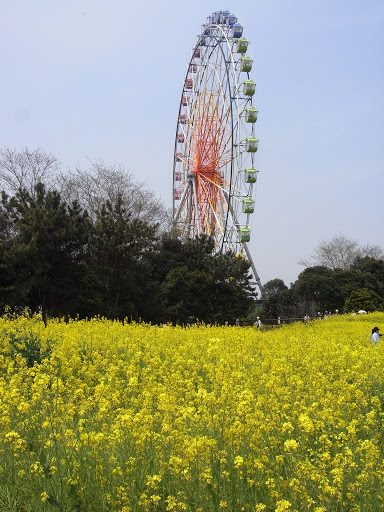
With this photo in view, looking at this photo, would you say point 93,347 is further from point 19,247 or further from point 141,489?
point 19,247

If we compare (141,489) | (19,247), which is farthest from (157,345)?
(19,247)

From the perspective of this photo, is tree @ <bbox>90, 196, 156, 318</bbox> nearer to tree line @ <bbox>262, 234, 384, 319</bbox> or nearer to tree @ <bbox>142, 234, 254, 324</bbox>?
tree @ <bbox>142, 234, 254, 324</bbox>

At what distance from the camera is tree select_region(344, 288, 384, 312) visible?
4054 cm

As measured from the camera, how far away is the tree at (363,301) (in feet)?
133

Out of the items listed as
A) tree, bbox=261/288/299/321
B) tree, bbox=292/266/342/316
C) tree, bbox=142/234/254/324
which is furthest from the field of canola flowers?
tree, bbox=261/288/299/321

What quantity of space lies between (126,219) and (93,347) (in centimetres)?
1479

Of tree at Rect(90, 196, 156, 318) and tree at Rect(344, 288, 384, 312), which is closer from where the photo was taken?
tree at Rect(90, 196, 156, 318)

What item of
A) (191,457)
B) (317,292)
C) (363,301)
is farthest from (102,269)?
(317,292)

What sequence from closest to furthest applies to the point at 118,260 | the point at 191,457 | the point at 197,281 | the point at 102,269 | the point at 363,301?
the point at 191,457 → the point at 102,269 → the point at 118,260 → the point at 197,281 → the point at 363,301

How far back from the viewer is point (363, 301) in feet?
135

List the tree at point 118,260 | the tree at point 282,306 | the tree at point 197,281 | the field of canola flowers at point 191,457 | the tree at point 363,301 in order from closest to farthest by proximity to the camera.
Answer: the field of canola flowers at point 191,457 → the tree at point 118,260 → the tree at point 197,281 → the tree at point 363,301 → the tree at point 282,306

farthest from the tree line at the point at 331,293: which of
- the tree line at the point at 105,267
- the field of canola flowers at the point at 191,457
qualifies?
the field of canola flowers at the point at 191,457

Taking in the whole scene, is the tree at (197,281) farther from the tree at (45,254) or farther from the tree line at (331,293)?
the tree line at (331,293)

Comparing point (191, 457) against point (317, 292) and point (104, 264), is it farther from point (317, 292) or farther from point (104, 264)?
point (317, 292)
